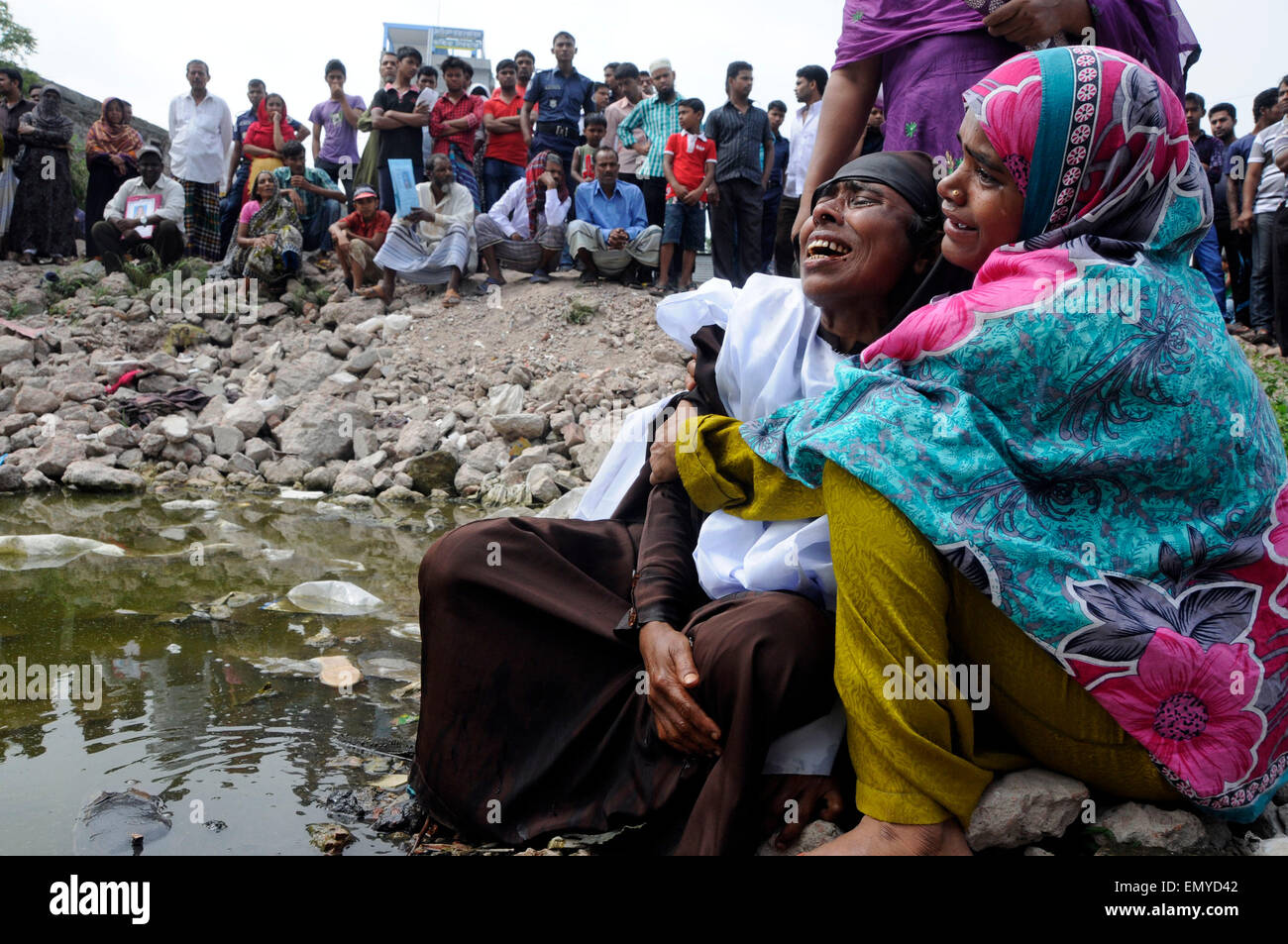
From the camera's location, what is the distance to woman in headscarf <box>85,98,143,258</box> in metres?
11.7

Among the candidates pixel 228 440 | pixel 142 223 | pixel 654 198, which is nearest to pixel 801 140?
pixel 654 198

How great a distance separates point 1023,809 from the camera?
172cm

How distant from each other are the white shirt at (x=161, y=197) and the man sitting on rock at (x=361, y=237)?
2.44 meters

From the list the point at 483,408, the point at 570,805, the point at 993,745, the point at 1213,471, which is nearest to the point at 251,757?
the point at 570,805

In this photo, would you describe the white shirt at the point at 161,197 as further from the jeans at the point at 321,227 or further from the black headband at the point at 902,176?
the black headband at the point at 902,176

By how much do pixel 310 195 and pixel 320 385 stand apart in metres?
3.82

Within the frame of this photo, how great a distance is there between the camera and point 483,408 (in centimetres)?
792

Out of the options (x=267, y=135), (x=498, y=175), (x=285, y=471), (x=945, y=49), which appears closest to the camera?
(x=945, y=49)

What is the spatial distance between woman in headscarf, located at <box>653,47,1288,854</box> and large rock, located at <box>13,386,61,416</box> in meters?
8.23

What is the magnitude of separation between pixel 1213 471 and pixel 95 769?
A: 2.59 m

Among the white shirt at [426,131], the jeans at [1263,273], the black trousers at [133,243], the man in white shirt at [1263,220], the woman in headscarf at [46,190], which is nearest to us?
the man in white shirt at [1263,220]

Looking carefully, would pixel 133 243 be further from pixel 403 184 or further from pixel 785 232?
pixel 785 232

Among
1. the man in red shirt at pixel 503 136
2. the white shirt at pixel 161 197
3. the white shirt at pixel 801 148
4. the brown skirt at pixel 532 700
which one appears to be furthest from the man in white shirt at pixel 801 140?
the white shirt at pixel 161 197

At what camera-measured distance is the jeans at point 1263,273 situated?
793cm
